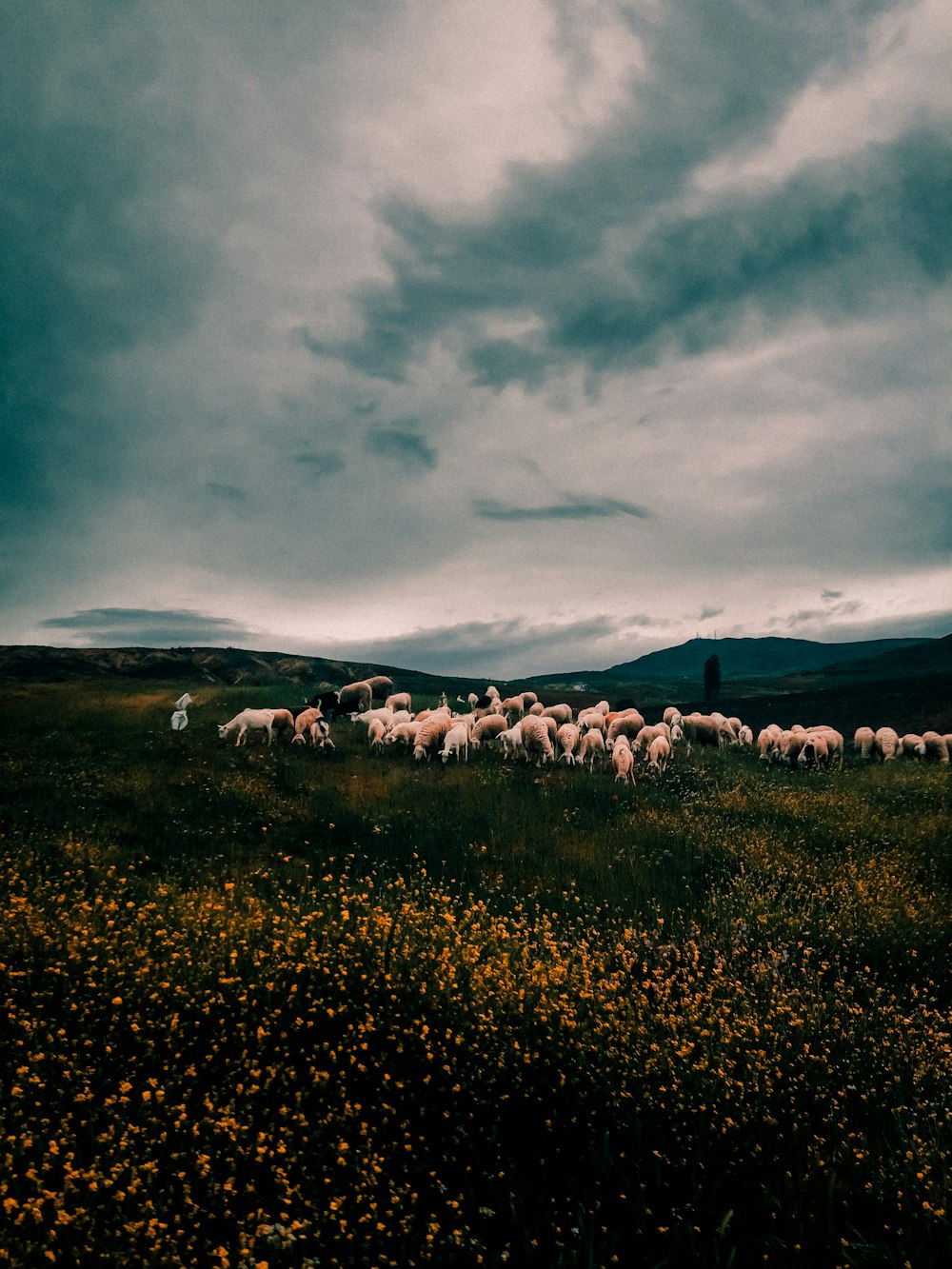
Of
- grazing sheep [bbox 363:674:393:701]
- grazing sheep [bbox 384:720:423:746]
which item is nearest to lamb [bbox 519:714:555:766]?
grazing sheep [bbox 384:720:423:746]

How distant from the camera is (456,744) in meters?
20.3

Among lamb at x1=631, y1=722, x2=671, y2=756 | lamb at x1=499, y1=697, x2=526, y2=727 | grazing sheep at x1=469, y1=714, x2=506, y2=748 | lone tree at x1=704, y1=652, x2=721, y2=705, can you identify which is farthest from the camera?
lone tree at x1=704, y1=652, x2=721, y2=705

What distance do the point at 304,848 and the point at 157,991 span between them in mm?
5869

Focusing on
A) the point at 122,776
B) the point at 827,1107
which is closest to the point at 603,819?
the point at 827,1107

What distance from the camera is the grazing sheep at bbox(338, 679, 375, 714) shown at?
29.1 m

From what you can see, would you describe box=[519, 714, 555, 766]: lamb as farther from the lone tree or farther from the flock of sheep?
the lone tree

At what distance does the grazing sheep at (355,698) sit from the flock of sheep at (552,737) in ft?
0.28

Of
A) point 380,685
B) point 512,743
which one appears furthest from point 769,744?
point 380,685

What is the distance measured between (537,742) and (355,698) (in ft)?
39.9

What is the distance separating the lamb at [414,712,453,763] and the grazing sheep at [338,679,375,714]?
8171mm

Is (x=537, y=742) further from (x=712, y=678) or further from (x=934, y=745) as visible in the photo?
(x=712, y=678)

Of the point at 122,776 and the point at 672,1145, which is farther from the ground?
the point at 122,776

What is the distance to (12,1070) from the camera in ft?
17.7

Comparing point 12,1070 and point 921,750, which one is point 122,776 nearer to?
point 12,1070
